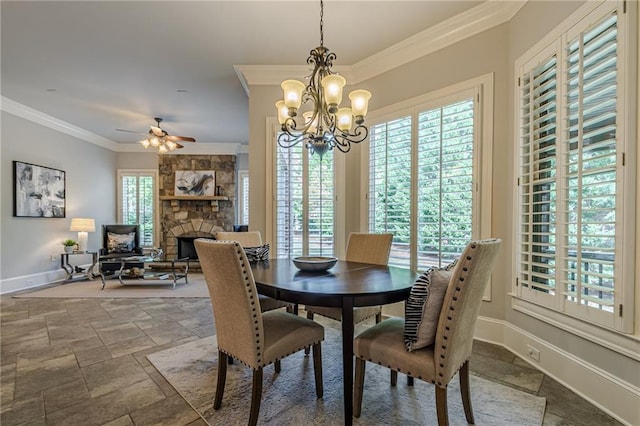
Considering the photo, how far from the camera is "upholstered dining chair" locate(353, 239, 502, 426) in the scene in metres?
1.42

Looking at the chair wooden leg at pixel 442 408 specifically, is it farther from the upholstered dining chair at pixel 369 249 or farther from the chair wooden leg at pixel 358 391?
the upholstered dining chair at pixel 369 249

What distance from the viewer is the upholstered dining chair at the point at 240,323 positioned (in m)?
1.56

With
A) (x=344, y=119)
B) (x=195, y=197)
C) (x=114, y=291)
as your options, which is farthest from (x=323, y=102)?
(x=195, y=197)

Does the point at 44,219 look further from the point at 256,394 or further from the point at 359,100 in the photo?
the point at 359,100

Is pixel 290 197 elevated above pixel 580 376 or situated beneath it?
elevated above

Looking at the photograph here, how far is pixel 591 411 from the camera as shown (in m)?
1.78

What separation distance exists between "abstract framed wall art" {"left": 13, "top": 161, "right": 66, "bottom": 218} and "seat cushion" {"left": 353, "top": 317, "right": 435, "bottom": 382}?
608 cm

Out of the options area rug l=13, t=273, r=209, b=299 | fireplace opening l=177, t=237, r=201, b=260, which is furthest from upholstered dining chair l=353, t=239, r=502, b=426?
fireplace opening l=177, t=237, r=201, b=260

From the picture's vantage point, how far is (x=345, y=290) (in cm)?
162

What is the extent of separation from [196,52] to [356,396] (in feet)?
11.6

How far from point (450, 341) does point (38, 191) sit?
6790mm

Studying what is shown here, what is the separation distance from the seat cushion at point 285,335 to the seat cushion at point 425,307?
1.91ft

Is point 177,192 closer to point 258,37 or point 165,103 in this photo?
point 165,103

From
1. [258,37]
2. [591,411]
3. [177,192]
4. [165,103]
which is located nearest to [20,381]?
[258,37]
